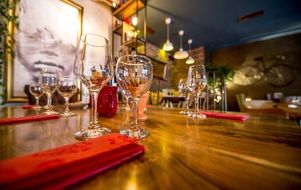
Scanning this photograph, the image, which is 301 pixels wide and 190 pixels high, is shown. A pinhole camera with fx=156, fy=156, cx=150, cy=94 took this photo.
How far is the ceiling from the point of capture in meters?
3.54

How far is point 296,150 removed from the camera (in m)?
0.28

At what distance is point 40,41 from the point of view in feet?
6.78

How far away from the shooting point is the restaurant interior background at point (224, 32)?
326 centimetres

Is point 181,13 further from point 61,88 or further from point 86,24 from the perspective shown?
point 61,88

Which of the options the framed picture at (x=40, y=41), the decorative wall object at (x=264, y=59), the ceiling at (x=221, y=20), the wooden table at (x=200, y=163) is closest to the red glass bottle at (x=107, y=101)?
the wooden table at (x=200, y=163)

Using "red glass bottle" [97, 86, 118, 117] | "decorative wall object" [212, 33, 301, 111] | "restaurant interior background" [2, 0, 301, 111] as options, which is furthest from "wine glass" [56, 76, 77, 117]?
"decorative wall object" [212, 33, 301, 111]

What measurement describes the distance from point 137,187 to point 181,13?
429 cm

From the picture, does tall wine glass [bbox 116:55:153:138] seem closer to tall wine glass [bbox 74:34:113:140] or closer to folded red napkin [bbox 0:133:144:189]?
tall wine glass [bbox 74:34:113:140]

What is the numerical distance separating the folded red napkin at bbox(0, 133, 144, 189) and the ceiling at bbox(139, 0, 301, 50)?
377 cm

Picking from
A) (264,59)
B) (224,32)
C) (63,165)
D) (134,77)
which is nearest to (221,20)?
(224,32)

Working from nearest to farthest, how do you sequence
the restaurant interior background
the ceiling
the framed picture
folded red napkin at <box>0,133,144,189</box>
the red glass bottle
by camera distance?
1. folded red napkin at <box>0,133,144,189</box>
2. the red glass bottle
3. the framed picture
4. the restaurant interior background
5. the ceiling

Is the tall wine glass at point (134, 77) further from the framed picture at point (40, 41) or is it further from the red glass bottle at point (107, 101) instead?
the framed picture at point (40, 41)

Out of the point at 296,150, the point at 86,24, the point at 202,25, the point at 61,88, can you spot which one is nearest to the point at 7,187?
the point at 296,150

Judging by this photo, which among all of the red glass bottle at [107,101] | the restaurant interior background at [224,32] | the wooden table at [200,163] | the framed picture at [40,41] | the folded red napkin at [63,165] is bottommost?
the wooden table at [200,163]
